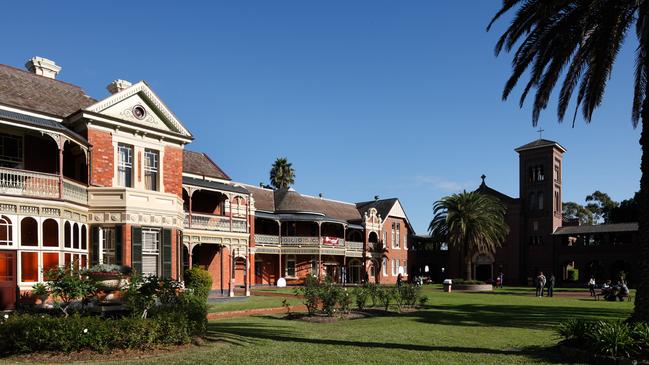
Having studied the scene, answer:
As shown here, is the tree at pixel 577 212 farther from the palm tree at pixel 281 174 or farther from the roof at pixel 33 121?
the roof at pixel 33 121

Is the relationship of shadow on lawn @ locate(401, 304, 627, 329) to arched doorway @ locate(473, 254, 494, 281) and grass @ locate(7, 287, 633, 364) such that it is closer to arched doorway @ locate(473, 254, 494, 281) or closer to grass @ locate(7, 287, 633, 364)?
grass @ locate(7, 287, 633, 364)

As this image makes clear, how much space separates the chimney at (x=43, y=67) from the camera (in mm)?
26391

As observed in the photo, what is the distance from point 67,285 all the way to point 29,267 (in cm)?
885

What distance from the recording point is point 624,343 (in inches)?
414

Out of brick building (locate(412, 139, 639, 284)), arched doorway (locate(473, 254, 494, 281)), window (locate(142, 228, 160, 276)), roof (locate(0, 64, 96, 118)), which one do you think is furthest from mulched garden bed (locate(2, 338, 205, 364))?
arched doorway (locate(473, 254, 494, 281))

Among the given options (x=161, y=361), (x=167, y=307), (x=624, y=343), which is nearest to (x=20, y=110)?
(x=167, y=307)

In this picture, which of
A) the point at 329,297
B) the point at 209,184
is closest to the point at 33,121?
the point at 329,297

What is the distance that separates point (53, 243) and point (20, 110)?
559cm

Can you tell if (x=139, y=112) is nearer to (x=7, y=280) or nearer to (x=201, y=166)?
→ (x=7, y=280)

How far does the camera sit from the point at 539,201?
63.5 metres

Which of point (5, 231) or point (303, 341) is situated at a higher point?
point (5, 231)

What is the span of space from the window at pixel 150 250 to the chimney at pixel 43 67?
10.4m

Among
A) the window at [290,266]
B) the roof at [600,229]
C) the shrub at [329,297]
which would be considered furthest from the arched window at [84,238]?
the roof at [600,229]

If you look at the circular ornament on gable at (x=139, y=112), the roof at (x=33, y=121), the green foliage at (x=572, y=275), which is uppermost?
the circular ornament on gable at (x=139, y=112)
